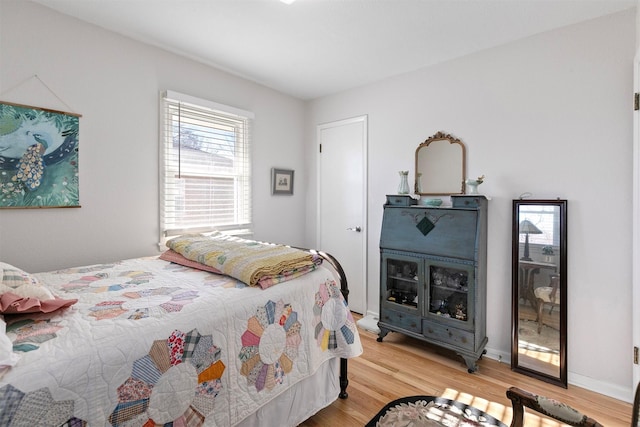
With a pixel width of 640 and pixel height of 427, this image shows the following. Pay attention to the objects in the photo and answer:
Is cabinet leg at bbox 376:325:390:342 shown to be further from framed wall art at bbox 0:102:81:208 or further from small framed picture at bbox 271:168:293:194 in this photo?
framed wall art at bbox 0:102:81:208

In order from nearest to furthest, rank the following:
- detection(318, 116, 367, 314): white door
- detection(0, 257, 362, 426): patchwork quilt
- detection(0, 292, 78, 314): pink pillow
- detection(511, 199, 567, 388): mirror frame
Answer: detection(0, 257, 362, 426): patchwork quilt, detection(0, 292, 78, 314): pink pillow, detection(511, 199, 567, 388): mirror frame, detection(318, 116, 367, 314): white door

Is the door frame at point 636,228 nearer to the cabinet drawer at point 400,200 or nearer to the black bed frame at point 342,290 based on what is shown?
the cabinet drawer at point 400,200

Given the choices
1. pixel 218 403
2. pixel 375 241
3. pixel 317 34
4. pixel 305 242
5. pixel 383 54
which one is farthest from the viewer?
pixel 305 242

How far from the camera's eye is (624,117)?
6.81 feet

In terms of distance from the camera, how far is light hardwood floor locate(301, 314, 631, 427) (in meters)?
1.91

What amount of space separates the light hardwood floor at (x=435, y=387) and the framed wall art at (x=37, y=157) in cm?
221

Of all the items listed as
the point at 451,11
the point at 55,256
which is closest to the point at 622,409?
the point at 451,11

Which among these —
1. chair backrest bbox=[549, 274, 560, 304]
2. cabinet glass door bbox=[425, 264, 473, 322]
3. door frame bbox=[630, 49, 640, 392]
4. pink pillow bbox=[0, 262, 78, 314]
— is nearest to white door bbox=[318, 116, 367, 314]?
cabinet glass door bbox=[425, 264, 473, 322]

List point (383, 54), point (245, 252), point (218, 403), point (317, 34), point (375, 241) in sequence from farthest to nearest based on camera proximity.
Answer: point (375, 241) → point (383, 54) → point (317, 34) → point (245, 252) → point (218, 403)

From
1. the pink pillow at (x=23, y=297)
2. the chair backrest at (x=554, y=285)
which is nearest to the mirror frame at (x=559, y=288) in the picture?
the chair backrest at (x=554, y=285)

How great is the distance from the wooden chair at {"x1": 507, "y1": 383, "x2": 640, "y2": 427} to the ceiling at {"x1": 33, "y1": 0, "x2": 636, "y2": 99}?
2185mm

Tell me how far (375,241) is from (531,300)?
1486 millimetres

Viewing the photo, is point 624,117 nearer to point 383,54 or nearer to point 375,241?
point 383,54

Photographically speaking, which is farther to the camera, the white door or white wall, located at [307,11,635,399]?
the white door
